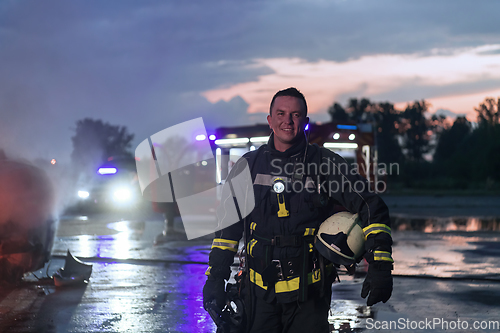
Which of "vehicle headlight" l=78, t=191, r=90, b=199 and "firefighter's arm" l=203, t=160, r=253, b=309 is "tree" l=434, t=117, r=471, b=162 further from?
"firefighter's arm" l=203, t=160, r=253, b=309

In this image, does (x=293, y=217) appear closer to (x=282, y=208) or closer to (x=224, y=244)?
(x=282, y=208)

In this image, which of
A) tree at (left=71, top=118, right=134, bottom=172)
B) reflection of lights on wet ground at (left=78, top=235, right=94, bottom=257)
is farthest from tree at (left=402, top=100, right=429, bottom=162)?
reflection of lights on wet ground at (left=78, top=235, right=94, bottom=257)

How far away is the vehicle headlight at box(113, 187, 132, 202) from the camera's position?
2117 centimetres

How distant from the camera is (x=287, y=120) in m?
3.45

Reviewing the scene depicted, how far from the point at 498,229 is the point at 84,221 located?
453 inches

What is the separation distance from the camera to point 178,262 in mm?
9195

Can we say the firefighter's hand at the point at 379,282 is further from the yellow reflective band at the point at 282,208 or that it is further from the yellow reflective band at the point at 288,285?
the yellow reflective band at the point at 282,208

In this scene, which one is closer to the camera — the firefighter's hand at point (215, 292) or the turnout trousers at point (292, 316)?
the turnout trousers at point (292, 316)

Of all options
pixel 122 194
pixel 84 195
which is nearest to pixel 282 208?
pixel 122 194

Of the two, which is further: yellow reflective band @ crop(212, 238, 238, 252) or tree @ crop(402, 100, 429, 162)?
tree @ crop(402, 100, 429, 162)

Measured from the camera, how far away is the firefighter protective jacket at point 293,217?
3279 mm

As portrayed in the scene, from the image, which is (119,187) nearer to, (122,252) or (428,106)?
(122,252)

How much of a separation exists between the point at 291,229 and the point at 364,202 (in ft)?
1.48

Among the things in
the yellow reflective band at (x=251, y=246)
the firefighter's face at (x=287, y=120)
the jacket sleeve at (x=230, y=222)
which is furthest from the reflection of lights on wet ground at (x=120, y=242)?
the firefighter's face at (x=287, y=120)
